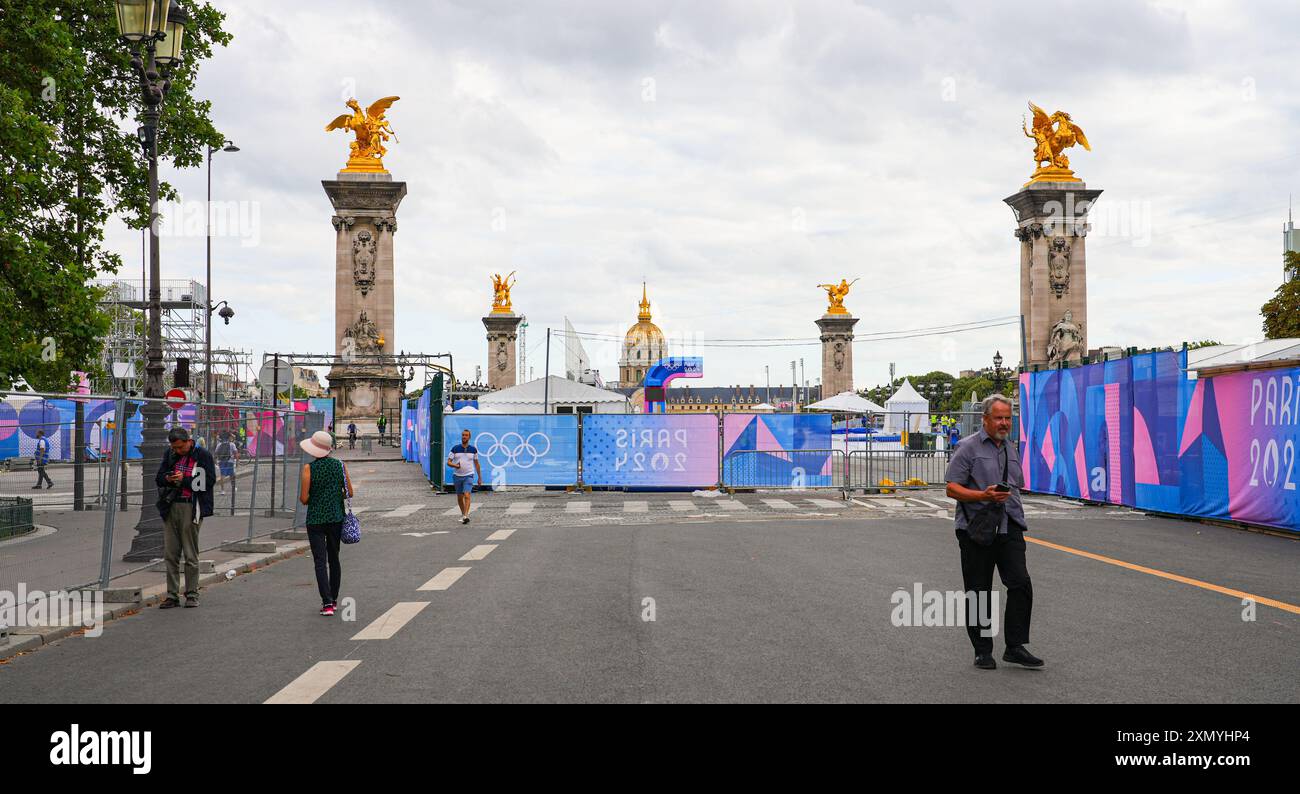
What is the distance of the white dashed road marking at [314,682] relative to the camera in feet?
20.5

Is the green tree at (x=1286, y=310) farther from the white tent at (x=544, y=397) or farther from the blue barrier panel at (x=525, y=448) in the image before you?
the blue barrier panel at (x=525, y=448)

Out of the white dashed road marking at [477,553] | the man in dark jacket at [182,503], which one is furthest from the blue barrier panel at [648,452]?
the man in dark jacket at [182,503]

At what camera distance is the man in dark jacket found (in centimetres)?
991

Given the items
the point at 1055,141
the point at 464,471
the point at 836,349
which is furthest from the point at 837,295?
the point at 464,471

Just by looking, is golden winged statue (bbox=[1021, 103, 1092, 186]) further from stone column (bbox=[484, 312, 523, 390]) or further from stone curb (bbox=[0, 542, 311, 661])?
stone column (bbox=[484, 312, 523, 390])

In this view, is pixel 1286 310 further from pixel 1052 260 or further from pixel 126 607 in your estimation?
pixel 126 607

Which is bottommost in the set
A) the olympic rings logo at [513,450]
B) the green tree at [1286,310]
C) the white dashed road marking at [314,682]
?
the white dashed road marking at [314,682]

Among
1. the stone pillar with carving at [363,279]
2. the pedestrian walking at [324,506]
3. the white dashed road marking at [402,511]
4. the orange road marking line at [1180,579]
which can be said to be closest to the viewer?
the orange road marking line at [1180,579]

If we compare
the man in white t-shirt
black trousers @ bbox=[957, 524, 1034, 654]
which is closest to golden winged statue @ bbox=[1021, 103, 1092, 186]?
the man in white t-shirt

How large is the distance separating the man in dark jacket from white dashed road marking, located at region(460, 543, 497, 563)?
3.96 metres

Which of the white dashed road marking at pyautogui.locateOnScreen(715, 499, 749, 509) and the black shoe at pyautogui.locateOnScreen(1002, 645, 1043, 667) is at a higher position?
the black shoe at pyautogui.locateOnScreen(1002, 645, 1043, 667)

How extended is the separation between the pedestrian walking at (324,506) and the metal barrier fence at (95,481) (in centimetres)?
110
